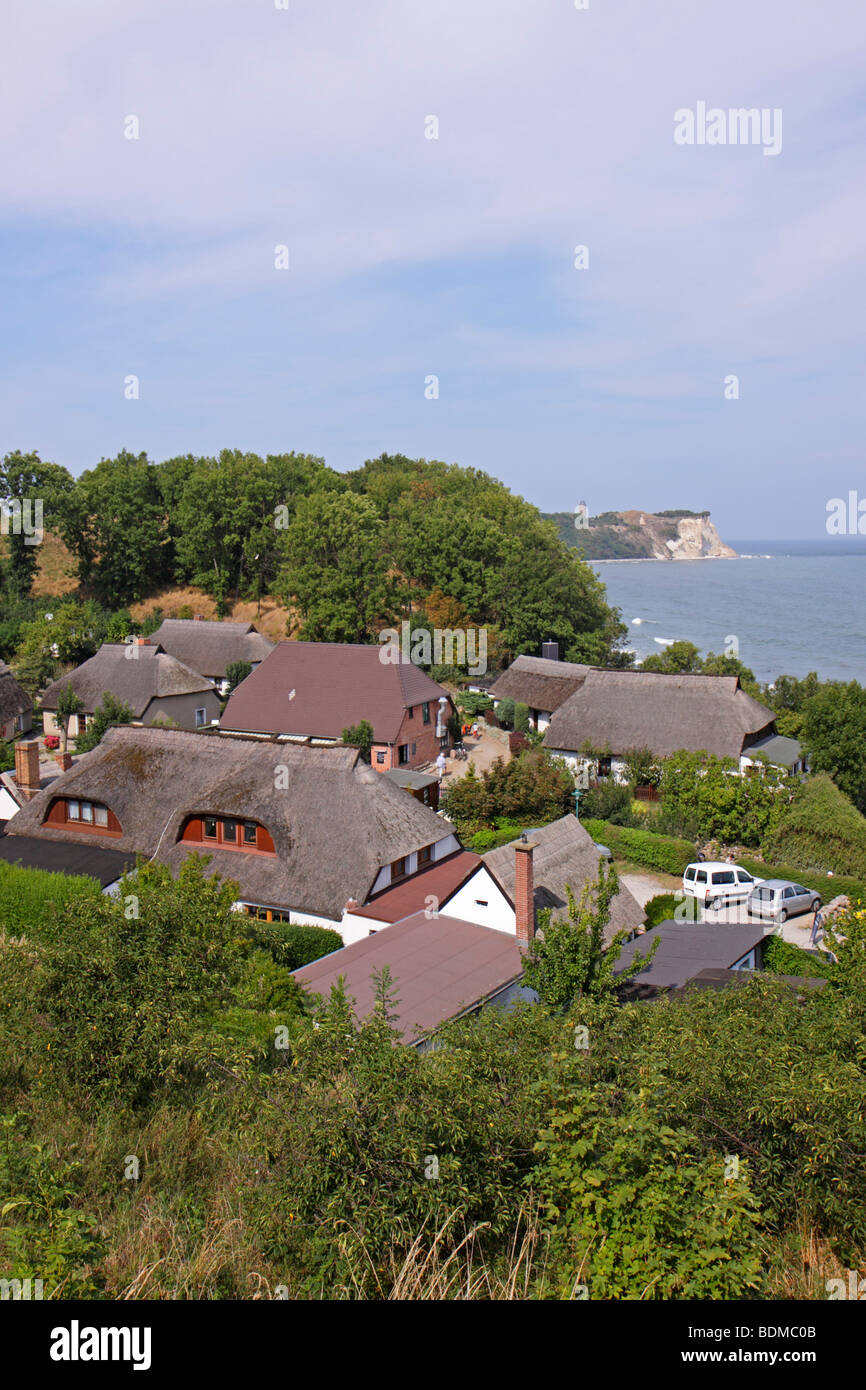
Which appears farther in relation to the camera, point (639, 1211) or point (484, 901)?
point (484, 901)

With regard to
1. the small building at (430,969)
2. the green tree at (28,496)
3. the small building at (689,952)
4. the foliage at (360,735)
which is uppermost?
the green tree at (28,496)

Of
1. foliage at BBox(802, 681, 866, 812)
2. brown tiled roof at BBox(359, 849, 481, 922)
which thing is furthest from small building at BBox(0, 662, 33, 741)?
foliage at BBox(802, 681, 866, 812)

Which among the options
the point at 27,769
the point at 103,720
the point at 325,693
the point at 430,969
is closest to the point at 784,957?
the point at 430,969

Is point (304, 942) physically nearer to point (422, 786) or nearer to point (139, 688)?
point (422, 786)

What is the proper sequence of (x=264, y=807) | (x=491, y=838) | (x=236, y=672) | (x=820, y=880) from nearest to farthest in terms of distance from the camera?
1. (x=264, y=807)
2. (x=820, y=880)
3. (x=491, y=838)
4. (x=236, y=672)

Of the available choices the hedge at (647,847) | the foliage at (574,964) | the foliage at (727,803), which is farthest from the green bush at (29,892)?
the foliage at (727,803)

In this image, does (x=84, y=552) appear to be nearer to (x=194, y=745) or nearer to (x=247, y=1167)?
(x=194, y=745)

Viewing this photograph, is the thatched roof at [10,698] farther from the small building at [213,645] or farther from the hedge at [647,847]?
the hedge at [647,847]
